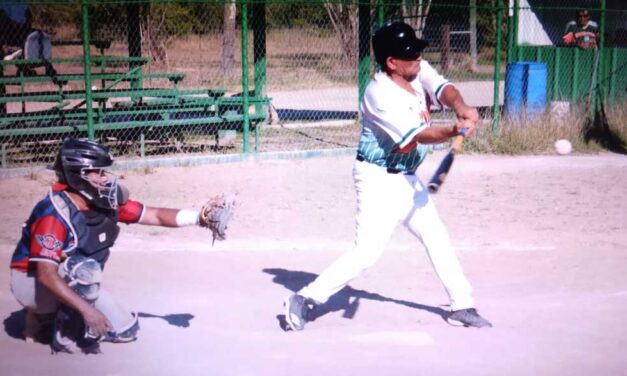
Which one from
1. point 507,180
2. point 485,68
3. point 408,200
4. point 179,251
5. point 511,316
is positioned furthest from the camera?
point 485,68

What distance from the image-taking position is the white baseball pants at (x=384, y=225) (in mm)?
4578

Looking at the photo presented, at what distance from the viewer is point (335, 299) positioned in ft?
18.1

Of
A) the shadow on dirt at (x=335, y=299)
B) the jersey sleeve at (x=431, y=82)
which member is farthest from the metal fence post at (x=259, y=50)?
the jersey sleeve at (x=431, y=82)

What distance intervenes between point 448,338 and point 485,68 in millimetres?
26381

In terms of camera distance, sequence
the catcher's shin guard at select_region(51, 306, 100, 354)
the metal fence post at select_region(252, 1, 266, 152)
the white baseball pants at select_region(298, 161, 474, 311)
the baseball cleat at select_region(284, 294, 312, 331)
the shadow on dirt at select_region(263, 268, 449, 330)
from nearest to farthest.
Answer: the catcher's shin guard at select_region(51, 306, 100, 354), the white baseball pants at select_region(298, 161, 474, 311), the baseball cleat at select_region(284, 294, 312, 331), the shadow on dirt at select_region(263, 268, 449, 330), the metal fence post at select_region(252, 1, 266, 152)

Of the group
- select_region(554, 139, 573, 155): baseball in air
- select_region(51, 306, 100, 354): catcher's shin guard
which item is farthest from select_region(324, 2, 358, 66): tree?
select_region(51, 306, 100, 354): catcher's shin guard

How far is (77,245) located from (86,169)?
0.41 meters

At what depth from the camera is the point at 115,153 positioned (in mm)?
11453

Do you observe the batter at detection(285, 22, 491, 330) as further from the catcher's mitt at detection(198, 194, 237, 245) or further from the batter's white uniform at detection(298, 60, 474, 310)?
the catcher's mitt at detection(198, 194, 237, 245)

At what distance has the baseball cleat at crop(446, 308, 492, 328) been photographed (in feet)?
15.6

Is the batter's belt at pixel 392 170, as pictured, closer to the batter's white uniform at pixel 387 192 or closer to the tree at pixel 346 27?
the batter's white uniform at pixel 387 192

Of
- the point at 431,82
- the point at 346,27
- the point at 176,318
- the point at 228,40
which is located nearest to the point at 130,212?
the point at 176,318

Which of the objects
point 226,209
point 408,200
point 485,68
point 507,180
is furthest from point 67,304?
point 485,68

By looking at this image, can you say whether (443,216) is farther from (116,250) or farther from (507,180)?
(116,250)
